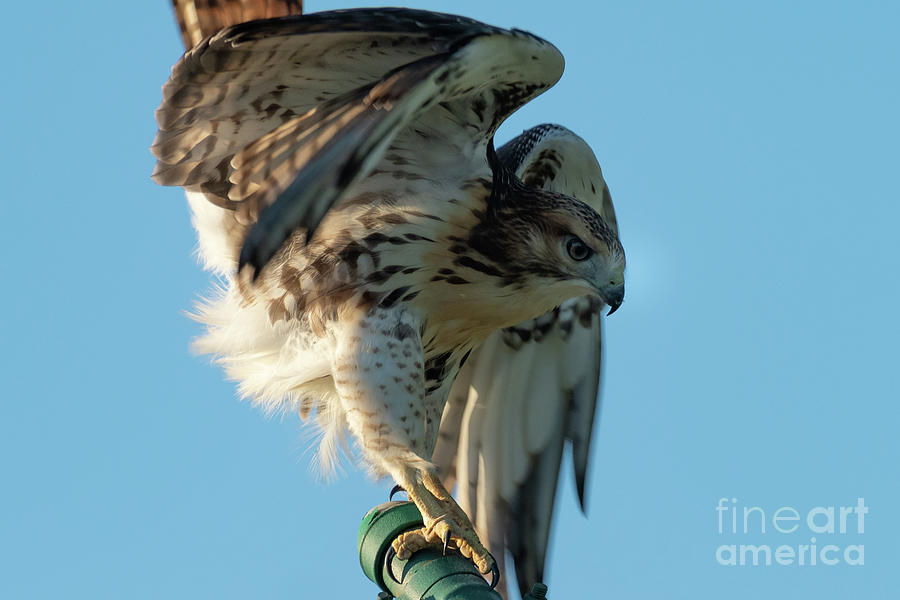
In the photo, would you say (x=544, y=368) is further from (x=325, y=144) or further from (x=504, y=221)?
(x=325, y=144)

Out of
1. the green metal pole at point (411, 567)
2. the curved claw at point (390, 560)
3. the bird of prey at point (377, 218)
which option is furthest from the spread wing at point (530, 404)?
the curved claw at point (390, 560)

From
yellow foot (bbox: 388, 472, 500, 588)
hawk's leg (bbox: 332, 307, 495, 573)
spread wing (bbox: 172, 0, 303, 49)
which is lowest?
yellow foot (bbox: 388, 472, 500, 588)

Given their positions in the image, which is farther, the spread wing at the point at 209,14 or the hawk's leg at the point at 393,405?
the spread wing at the point at 209,14

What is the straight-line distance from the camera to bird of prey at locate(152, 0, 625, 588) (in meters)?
4.84

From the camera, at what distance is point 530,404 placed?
7.11m

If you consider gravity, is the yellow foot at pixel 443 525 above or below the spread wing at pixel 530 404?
below

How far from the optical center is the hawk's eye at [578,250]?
18.5 feet

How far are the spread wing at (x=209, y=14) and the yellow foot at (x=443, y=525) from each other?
2064 mm

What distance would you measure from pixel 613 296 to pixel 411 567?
4.74 feet

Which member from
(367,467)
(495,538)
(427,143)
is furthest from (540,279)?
(495,538)

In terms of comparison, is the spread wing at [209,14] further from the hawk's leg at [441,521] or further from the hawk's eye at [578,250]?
the hawk's leg at [441,521]

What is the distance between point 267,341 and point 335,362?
0.52 meters

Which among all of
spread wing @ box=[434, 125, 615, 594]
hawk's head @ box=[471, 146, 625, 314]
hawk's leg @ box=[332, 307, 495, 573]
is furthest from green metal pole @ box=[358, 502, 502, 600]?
spread wing @ box=[434, 125, 615, 594]

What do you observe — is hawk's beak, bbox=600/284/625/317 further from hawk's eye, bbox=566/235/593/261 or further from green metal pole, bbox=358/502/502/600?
green metal pole, bbox=358/502/502/600
